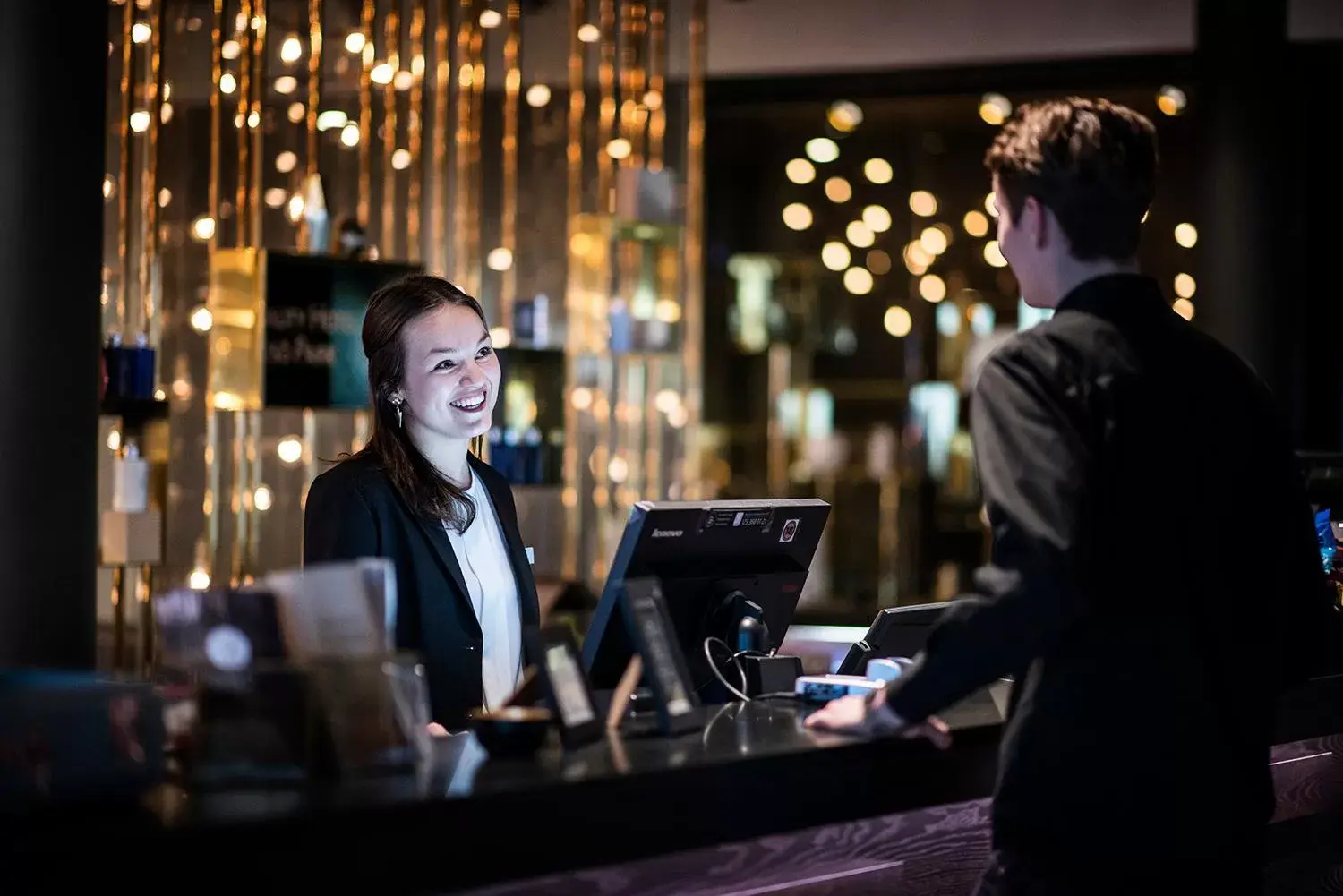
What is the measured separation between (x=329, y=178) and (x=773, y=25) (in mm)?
2181

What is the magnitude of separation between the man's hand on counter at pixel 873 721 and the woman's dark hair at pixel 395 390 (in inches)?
37.1

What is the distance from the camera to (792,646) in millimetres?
6898

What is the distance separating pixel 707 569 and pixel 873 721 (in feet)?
1.84

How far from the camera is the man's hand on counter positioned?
195 centimetres

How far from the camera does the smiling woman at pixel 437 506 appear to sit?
8.93ft

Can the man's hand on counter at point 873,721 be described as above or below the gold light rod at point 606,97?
below

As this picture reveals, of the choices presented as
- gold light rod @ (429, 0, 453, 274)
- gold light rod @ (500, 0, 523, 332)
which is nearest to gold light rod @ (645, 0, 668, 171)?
gold light rod @ (500, 0, 523, 332)

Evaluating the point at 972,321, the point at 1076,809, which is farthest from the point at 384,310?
the point at 972,321

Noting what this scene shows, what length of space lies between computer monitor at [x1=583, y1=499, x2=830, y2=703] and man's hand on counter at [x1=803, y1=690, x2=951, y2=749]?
0.37 meters

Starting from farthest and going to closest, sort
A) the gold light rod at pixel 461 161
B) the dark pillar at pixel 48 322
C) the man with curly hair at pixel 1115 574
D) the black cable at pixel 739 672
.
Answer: the gold light rod at pixel 461 161
the dark pillar at pixel 48 322
the black cable at pixel 739 672
the man with curly hair at pixel 1115 574

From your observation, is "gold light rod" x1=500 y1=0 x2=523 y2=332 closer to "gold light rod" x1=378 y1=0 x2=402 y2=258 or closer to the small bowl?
"gold light rod" x1=378 y1=0 x2=402 y2=258

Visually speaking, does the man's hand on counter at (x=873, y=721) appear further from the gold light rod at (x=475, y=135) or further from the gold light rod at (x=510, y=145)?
the gold light rod at (x=475, y=135)

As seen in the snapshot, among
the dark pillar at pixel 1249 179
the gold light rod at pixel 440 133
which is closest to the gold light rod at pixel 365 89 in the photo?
the gold light rod at pixel 440 133

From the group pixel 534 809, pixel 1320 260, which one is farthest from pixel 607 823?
pixel 1320 260
